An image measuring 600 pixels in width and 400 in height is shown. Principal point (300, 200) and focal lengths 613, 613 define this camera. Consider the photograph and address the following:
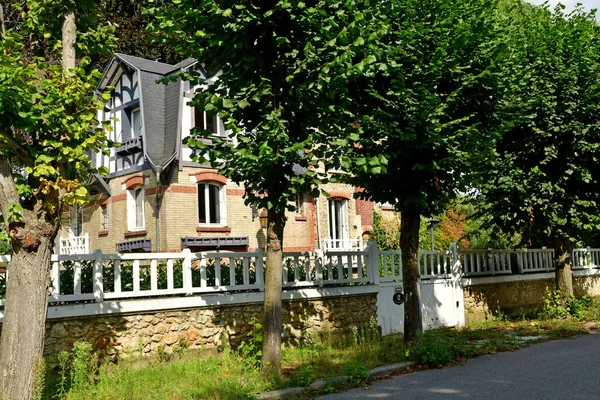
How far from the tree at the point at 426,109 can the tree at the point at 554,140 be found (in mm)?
3433

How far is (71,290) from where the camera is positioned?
9.48 m

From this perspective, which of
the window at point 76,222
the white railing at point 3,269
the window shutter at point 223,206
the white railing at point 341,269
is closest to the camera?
the white railing at point 3,269

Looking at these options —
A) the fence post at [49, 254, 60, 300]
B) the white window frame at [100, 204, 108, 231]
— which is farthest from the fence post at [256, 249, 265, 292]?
the white window frame at [100, 204, 108, 231]

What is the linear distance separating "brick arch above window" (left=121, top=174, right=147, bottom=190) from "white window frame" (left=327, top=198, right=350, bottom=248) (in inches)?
312

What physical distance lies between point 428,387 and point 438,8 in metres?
7.06

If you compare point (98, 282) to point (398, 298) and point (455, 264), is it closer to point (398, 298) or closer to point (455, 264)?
point (398, 298)

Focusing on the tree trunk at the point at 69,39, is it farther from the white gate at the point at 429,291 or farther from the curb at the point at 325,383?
the white gate at the point at 429,291

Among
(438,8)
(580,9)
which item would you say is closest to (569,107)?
(580,9)

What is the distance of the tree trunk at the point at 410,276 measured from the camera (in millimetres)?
11648

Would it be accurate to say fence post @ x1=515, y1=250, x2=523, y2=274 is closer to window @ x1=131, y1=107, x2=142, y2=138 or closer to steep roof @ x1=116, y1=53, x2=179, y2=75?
steep roof @ x1=116, y1=53, x2=179, y2=75

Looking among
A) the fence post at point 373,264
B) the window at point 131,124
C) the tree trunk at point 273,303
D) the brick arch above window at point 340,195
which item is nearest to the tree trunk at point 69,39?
the tree trunk at point 273,303

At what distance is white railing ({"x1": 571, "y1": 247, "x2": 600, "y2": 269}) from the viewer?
22797mm

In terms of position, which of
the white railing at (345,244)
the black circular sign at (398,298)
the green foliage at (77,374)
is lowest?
the green foliage at (77,374)

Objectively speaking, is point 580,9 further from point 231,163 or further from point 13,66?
point 13,66
